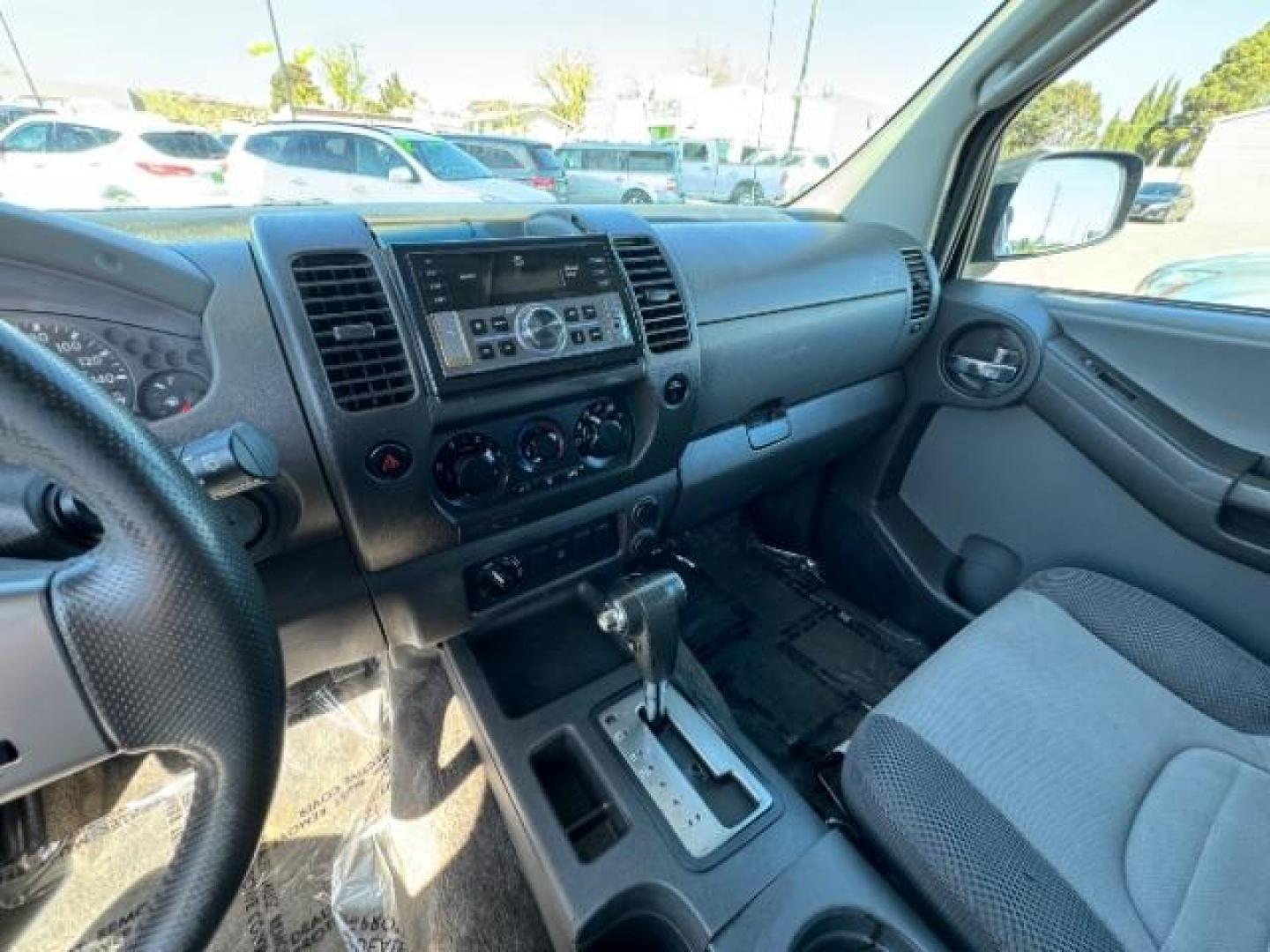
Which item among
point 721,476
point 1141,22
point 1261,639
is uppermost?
point 1141,22

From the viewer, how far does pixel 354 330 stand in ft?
2.67

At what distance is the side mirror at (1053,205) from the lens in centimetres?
170

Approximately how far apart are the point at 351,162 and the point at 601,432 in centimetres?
231

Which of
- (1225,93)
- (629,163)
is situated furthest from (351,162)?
(629,163)

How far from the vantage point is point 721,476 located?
146 centimetres

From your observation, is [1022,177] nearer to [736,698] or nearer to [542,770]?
[736,698]

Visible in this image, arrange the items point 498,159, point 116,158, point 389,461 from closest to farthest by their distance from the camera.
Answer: point 389,461 → point 116,158 → point 498,159

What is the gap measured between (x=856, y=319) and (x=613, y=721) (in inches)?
43.2

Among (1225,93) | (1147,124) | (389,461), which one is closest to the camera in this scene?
(389,461)

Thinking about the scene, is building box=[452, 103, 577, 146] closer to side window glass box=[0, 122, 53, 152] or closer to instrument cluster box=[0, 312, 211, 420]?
side window glass box=[0, 122, 53, 152]

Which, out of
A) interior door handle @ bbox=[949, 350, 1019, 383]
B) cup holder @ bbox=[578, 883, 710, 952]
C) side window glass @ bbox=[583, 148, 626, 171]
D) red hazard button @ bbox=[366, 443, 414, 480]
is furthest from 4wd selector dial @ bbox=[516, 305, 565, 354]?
side window glass @ bbox=[583, 148, 626, 171]

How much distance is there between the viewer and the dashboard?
747 millimetres

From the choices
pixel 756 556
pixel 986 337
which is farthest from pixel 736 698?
pixel 986 337

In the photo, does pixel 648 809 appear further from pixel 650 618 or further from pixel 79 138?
pixel 79 138
